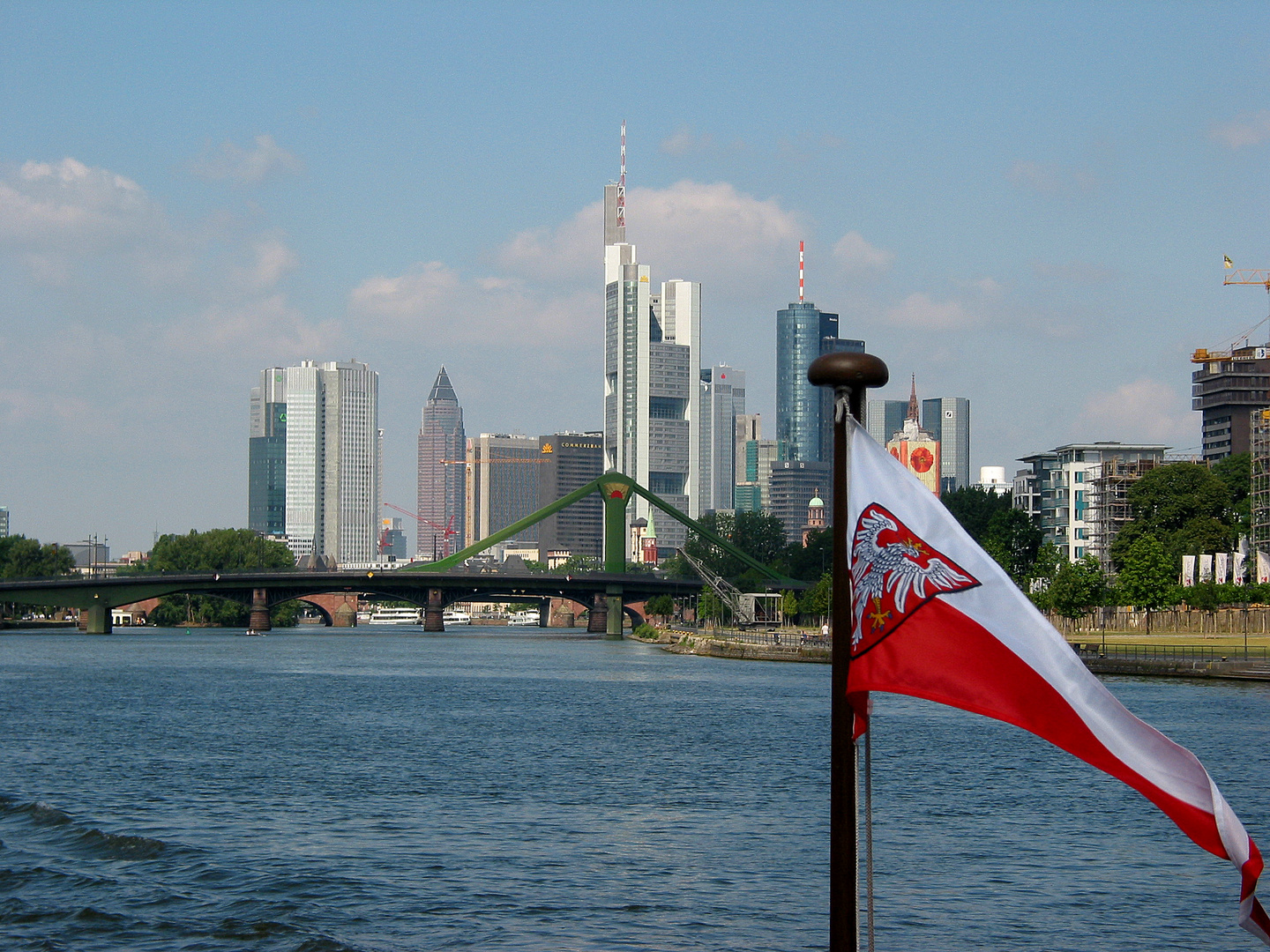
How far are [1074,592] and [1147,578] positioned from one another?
826 cm

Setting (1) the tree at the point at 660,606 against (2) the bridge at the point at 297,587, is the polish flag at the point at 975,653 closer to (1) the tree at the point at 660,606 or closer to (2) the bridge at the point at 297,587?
(2) the bridge at the point at 297,587

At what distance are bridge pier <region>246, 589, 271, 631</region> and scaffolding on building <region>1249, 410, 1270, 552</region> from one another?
88.0 metres

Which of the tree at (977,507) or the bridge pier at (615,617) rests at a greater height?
the tree at (977,507)

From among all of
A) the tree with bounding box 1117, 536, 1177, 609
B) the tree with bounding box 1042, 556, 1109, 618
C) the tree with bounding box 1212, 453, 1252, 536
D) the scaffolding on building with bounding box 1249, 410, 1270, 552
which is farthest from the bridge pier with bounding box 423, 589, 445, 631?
the scaffolding on building with bounding box 1249, 410, 1270, 552

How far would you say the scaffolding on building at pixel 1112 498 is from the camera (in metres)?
140

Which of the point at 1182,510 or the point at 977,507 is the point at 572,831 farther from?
the point at 977,507

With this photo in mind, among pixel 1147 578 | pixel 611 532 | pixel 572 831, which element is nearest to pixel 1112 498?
pixel 1147 578

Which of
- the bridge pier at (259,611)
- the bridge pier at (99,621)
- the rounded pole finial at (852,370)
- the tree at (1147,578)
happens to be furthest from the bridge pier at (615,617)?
the rounded pole finial at (852,370)

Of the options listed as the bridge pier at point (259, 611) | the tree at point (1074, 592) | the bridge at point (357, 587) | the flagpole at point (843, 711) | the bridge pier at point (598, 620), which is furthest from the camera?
the bridge pier at point (598, 620)

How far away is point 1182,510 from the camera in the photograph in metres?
123

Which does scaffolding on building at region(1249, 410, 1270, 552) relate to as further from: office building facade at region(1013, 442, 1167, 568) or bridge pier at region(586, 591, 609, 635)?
bridge pier at region(586, 591, 609, 635)

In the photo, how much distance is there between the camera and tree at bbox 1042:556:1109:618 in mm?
90812

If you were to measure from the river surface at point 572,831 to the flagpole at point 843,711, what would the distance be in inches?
421

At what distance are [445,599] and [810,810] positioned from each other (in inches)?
5120
